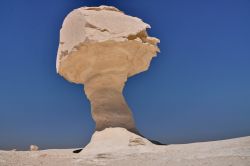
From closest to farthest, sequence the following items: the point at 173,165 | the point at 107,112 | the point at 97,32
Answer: the point at 173,165 < the point at 97,32 < the point at 107,112

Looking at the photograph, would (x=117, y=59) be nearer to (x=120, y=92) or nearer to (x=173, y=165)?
(x=120, y=92)

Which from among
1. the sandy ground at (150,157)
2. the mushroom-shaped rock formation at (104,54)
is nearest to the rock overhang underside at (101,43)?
the mushroom-shaped rock formation at (104,54)

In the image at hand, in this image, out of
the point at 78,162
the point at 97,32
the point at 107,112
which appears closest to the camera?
the point at 78,162

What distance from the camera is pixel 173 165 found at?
9555 mm

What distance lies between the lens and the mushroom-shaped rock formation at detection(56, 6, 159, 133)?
47.3 ft

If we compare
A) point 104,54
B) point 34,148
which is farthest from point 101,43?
point 34,148

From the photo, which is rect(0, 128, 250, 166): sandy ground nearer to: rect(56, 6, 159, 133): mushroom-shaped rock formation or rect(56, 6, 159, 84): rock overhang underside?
rect(56, 6, 159, 133): mushroom-shaped rock formation

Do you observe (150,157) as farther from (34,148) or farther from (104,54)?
(34,148)

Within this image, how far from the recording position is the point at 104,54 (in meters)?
14.8

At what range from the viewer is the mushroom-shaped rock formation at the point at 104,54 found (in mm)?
14414

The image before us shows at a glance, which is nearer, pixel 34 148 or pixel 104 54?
pixel 104 54

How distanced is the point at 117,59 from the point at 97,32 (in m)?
1.48

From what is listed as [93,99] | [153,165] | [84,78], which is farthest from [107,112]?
[153,165]

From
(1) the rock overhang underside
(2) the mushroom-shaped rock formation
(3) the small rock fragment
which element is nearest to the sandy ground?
(2) the mushroom-shaped rock formation
